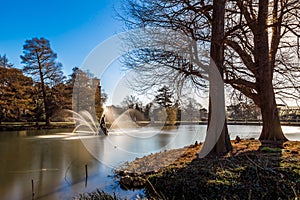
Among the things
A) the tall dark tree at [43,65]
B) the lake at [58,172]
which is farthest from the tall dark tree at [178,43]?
the tall dark tree at [43,65]

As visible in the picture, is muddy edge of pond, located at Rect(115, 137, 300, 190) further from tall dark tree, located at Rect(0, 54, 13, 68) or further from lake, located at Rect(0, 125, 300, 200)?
tall dark tree, located at Rect(0, 54, 13, 68)

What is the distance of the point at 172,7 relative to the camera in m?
5.91

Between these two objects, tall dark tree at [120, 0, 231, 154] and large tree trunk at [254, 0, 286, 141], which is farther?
large tree trunk at [254, 0, 286, 141]

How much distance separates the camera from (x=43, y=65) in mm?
21344

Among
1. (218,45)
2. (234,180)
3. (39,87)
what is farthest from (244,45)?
(39,87)

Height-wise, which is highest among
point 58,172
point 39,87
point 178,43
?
point 39,87

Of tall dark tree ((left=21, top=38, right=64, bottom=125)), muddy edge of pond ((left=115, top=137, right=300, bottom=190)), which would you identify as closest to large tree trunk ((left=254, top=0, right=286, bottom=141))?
muddy edge of pond ((left=115, top=137, right=300, bottom=190))

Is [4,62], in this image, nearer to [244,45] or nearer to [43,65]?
[43,65]

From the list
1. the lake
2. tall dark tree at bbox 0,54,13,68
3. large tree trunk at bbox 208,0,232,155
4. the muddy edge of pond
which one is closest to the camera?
the lake

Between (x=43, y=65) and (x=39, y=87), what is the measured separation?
2223mm

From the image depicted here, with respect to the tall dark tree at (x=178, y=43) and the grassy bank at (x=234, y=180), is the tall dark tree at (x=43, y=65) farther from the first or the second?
the grassy bank at (x=234, y=180)

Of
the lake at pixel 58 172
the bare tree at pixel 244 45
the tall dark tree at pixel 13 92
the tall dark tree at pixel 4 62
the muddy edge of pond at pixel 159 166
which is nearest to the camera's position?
the lake at pixel 58 172

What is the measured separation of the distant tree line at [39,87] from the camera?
2003cm

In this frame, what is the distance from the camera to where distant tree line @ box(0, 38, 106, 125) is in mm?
20031
